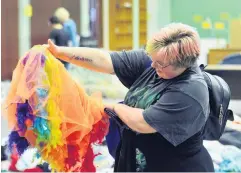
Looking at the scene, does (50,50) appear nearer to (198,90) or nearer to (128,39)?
(198,90)

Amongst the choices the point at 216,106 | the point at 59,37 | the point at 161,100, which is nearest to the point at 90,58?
the point at 161,100

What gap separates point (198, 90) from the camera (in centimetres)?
175

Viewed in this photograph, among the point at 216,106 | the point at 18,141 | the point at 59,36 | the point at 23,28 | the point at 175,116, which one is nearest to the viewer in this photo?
the point at 175,116

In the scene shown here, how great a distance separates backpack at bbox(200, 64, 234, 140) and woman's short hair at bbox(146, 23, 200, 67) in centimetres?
17

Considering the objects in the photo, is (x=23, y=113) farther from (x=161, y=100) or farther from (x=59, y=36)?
(x=59, y=36)

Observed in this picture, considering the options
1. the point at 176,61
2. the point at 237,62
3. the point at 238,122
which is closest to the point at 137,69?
the point at 176,61

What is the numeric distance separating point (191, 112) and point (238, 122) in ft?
3.49

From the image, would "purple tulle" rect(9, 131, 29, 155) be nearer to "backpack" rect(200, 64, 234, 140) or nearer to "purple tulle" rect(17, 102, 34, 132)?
"purple tulle" rect(17, 102, 34, 132)

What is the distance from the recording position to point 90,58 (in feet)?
6.66

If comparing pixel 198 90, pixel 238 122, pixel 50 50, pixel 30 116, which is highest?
pixel 50 50

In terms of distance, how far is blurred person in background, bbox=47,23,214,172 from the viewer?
1731 millimetres

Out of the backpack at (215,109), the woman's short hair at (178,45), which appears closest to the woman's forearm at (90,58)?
the backpack at (215,109)

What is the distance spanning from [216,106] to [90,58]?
55cm

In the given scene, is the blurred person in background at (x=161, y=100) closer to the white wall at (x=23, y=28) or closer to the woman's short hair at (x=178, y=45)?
the woman's short hair at (x=178, y=45)
